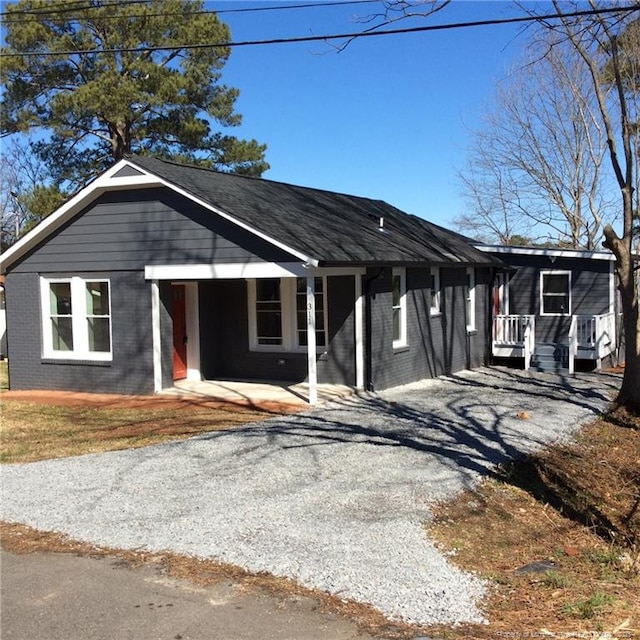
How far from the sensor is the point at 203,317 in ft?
51.0

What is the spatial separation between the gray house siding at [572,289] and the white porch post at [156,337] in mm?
11329

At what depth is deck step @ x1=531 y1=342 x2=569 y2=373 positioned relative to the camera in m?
18.6

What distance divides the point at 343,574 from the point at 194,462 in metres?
3.64

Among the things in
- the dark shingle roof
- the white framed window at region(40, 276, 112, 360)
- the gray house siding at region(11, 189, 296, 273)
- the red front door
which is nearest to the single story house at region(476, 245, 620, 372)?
the dark shingle roof

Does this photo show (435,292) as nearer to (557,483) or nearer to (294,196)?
(294,196)

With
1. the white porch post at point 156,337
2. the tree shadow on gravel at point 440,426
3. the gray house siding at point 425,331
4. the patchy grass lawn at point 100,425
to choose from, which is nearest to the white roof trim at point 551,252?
the gray house siding at point 425,331

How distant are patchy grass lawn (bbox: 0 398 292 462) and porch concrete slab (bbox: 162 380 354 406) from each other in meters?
0.78

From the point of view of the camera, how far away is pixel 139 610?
4.41 m

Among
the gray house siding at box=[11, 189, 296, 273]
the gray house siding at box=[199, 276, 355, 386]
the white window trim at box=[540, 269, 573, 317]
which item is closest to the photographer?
the gray house siding at box=[11, 189, 296, 273]

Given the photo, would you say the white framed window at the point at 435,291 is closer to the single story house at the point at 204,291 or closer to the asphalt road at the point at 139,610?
the single story house at the point at 204,291

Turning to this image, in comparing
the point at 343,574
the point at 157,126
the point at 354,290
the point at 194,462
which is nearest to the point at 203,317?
the point at 354,290

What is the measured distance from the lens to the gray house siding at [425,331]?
1414 centimetres

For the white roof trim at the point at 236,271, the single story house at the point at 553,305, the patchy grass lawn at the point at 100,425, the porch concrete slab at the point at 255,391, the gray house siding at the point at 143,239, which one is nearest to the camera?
the patchy grass lawn at the point at 100,425

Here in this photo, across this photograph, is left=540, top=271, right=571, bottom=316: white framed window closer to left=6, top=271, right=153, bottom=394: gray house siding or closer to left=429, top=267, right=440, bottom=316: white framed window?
left=429, top=267, right=440, bottom=316: white framed window
